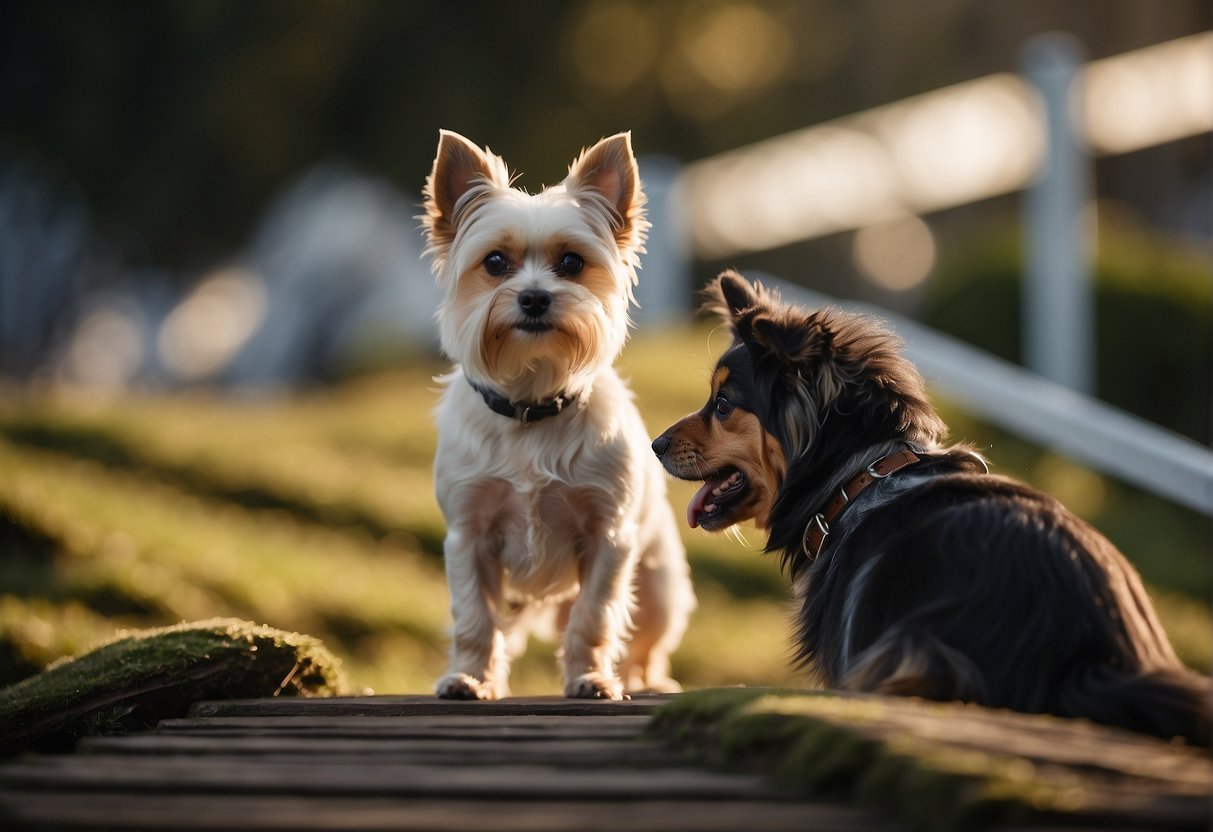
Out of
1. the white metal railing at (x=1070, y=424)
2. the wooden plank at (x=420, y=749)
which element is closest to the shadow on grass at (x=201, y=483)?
the white metal railing at (x=1070, y=424)

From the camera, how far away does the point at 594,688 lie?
416 centimetres

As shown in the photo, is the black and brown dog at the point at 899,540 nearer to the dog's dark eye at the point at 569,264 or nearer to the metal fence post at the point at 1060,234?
the dog's dark eye at the point at 569,264

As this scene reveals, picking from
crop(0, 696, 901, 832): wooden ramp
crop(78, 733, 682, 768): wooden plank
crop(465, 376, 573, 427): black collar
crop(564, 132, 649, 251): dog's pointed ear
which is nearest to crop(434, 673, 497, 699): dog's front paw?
crop(0, 696, 901, 832): wooden ramp

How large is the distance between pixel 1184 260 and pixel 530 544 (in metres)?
8.57

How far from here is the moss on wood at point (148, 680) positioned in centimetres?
378

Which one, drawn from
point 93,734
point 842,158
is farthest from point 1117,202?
point 93,734

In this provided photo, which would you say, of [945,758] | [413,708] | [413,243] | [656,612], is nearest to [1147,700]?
[945,758]

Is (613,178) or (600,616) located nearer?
(600,616)

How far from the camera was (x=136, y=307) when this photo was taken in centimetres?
2495

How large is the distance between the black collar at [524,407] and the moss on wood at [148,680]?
95 cm

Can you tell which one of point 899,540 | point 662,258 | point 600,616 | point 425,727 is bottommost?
point 425,727

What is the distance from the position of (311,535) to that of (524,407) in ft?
14.1

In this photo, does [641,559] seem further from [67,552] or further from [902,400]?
[67,552]

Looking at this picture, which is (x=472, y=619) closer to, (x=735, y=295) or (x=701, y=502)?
(x=701, y=502)
